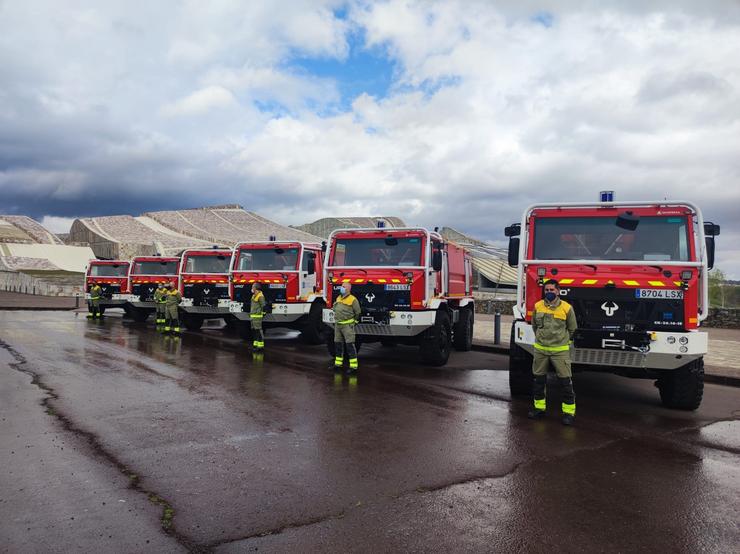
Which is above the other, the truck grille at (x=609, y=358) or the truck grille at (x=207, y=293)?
the truck grille at (x=207, y=293)

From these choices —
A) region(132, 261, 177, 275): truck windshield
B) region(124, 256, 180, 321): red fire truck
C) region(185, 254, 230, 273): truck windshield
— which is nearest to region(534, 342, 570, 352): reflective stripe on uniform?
region(185, 254, 230, 273): truck windshield

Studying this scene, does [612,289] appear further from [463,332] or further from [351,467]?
[463,332]

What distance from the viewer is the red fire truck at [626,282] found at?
6621mm

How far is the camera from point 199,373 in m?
9.18

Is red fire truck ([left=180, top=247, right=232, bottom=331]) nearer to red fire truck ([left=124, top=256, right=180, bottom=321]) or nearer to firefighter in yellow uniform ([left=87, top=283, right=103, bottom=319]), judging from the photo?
red fire truck ([left=124, top=256, right=180, bottom=321])

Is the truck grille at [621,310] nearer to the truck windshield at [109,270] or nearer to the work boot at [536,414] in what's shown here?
the work boot at [536,414]

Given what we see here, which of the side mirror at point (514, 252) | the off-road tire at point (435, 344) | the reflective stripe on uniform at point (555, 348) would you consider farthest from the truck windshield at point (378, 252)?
the reflective stripe on uniform at point (555, 348)

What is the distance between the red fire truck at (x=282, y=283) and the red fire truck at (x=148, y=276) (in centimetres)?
652

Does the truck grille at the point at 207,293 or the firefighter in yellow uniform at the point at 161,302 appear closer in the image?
the truck grille at the point at 207,293

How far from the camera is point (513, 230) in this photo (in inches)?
298

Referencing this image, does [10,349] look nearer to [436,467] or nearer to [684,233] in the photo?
[436,467]

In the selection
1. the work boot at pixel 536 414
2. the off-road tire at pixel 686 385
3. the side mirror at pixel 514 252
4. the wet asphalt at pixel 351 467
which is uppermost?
the side mirror at pixel 514 252

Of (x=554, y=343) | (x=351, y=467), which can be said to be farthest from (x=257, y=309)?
(x=351, y=467)

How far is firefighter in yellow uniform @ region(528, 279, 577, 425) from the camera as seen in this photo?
628cm
